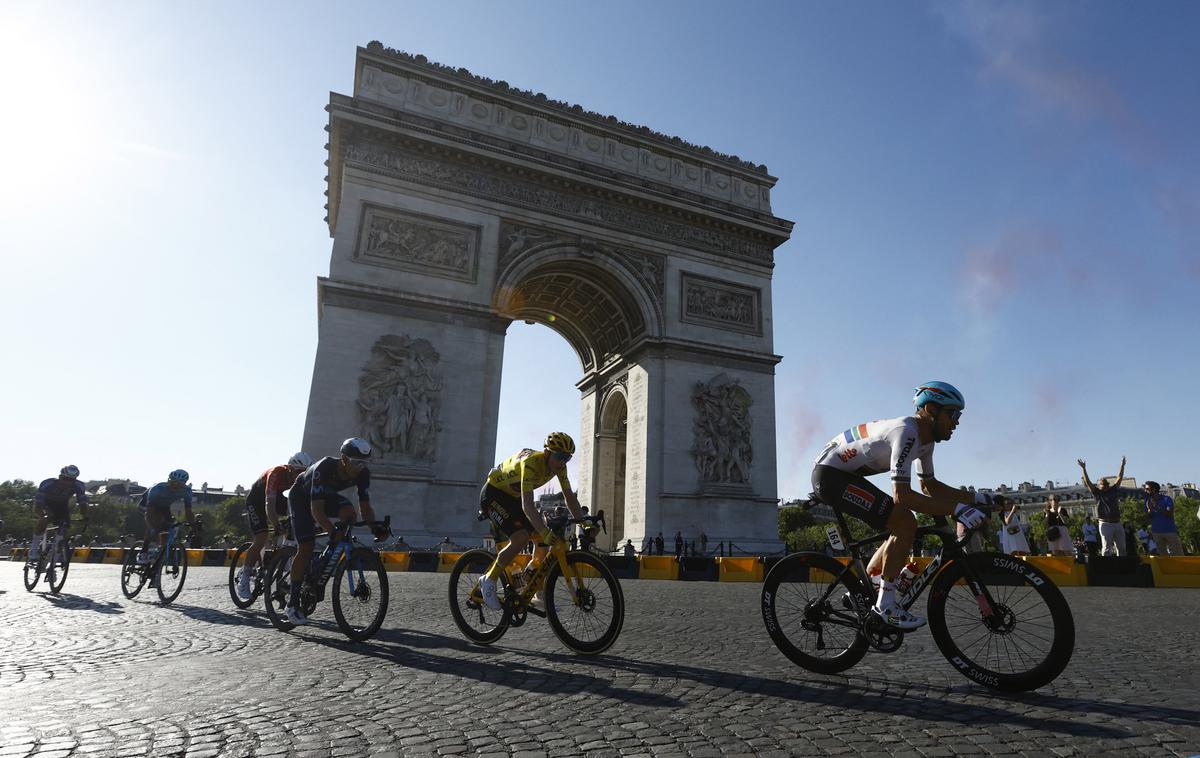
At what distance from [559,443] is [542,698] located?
197 centimetres

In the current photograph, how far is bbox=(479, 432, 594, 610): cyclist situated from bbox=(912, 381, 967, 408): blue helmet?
2.32m

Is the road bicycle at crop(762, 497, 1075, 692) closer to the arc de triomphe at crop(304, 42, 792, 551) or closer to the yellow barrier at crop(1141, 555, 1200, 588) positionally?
the yellow barrier at crop(1141, 555, 1200, 588)

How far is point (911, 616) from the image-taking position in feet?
11.1

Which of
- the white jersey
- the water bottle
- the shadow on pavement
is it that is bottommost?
the shadow on pavement

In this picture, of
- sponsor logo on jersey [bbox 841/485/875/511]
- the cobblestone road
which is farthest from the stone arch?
sponsor logo on jersey [bbox 841/485/875/511]

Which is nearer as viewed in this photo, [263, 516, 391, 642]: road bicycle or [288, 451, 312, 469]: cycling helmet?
[263, 516, 391, 642]: road bicycle

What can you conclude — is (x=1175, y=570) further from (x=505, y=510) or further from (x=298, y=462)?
(x=298, y=462)

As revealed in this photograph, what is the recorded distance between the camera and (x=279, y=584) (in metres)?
5.77

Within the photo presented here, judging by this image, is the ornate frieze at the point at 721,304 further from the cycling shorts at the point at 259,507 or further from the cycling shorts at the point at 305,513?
the cycling shorts at the point at 305,513

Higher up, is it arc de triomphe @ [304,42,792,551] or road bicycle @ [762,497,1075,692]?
arc de triomphe @ [304,42,792,551]

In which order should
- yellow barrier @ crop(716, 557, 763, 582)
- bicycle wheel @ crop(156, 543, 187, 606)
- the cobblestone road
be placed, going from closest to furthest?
the cobblestone road, bicycle wheel @ crop(156, 543, 187, 606), yellow barrier @ crop(716, 557, 763, 582)

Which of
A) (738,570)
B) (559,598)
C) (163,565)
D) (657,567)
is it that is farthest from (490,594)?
(738,570)

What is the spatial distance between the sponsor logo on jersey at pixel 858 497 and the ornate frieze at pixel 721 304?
70.5ft

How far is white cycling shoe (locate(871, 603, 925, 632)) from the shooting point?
336 cm
